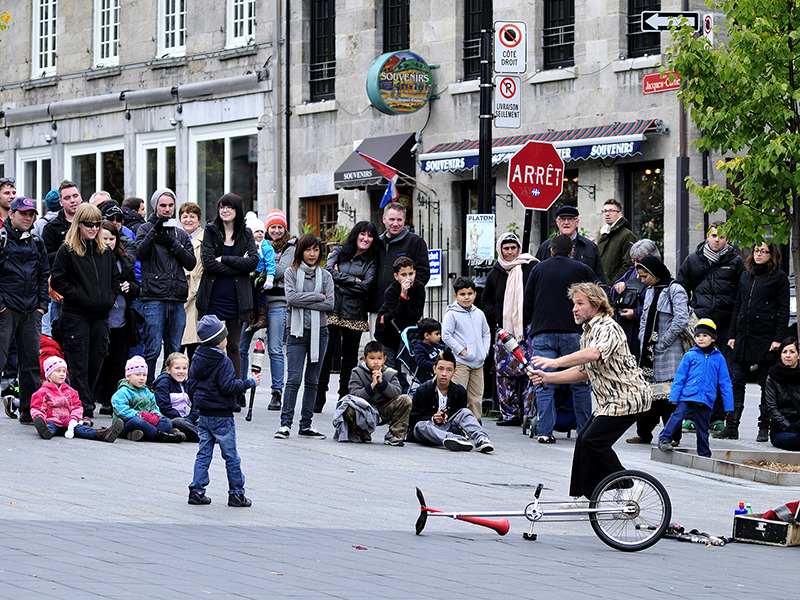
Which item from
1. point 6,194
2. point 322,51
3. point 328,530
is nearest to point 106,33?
point 322,51

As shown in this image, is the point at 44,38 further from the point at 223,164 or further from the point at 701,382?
the point at 701,382

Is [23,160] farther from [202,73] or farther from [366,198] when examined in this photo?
[366,198]

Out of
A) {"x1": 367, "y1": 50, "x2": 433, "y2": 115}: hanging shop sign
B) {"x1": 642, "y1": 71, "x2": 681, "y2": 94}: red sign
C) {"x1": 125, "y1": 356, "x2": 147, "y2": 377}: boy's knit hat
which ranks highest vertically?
{"x1": 367, "y1": 50, "x2": 433, "y2": 115}: hanging shop sign

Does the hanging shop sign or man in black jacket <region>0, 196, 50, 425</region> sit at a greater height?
the hanging shop sign

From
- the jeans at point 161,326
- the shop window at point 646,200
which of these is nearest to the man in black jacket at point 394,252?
the jeans at point 161,326

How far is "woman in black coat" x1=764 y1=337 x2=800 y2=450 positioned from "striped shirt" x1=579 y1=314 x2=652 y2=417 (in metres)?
4.88

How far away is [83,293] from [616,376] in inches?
231

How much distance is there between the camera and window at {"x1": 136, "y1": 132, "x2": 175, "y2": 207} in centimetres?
3172

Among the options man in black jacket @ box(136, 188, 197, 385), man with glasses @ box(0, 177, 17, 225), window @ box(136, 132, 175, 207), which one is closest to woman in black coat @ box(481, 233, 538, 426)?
man in black jacket @ box(136, 188, 197, 385)

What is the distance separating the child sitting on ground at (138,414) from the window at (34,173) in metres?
22.1

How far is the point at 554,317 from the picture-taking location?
14.2 metres

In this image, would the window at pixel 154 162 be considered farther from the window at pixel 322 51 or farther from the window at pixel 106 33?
the window at pixel 322 51

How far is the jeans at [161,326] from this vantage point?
14.7 m

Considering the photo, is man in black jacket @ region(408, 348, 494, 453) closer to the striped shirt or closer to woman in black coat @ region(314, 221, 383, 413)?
woman in black coat @ region(314, 221, 383, 413)
